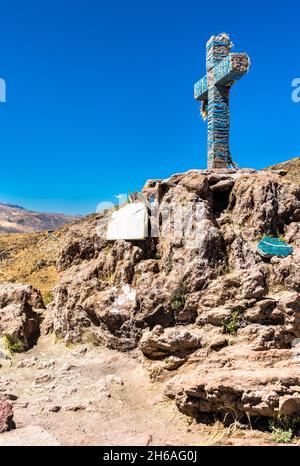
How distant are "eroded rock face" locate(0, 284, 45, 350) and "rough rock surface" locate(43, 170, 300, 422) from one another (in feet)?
2.12

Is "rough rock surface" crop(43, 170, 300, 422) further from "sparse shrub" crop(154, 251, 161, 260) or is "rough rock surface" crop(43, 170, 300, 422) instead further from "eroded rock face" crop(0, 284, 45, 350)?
"eroded rock face" crop(0, 284, 45, 350)

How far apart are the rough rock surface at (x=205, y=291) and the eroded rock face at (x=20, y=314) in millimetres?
647

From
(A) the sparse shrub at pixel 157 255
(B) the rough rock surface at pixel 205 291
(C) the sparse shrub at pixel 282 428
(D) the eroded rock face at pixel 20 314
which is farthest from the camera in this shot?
(D) the eroded rock face at pixel 20 314

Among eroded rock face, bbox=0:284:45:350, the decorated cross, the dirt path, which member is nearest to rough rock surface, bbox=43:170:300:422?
the dirt path

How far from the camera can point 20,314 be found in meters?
14.1

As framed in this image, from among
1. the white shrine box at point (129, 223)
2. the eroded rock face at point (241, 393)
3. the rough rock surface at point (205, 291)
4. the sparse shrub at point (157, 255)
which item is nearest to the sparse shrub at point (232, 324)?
the rough rock surface at point (205, 291)

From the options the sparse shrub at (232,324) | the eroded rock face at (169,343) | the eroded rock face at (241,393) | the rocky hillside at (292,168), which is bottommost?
the eroded rock face at (241,393)

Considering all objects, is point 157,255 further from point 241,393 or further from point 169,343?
point 241,393

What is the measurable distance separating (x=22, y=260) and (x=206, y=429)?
142 feet

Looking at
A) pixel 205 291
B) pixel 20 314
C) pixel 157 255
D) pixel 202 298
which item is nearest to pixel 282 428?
pixel 202 298

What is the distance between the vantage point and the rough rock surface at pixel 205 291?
27.1 feet

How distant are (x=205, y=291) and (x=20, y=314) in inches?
264

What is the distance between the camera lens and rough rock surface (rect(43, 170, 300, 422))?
325 inches

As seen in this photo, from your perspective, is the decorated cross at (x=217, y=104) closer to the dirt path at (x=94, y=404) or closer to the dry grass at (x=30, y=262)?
the dirt path at (x=94, y=404)
